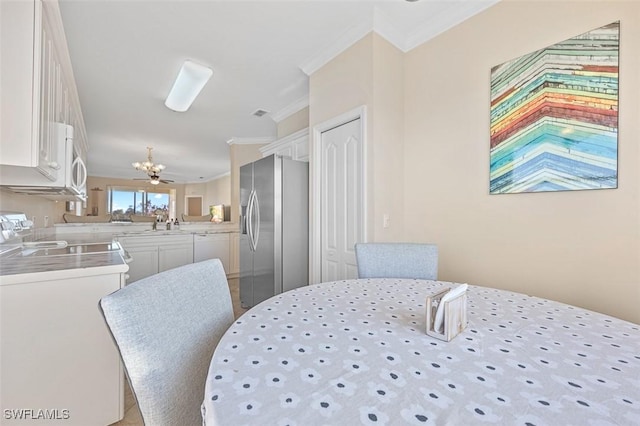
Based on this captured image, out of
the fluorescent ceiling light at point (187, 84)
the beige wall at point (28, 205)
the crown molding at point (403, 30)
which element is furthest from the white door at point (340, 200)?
the beige wall at point (28, 205)

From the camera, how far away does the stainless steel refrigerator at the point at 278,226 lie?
2.75 meters

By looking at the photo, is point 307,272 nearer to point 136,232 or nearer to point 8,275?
point 8,275

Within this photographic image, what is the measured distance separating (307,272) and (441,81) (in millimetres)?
2109

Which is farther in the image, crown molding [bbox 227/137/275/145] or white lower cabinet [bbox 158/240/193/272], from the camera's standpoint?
crown molding [bbox 227/137/275/145]

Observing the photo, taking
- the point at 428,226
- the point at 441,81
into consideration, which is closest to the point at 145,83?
the point at 441,81

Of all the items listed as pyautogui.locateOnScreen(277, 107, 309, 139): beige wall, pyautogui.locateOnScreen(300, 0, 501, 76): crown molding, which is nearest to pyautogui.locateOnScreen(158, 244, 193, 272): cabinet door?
pyautogui.locateOnScreen(277, 107, 309, 139): beige wall

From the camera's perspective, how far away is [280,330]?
0.79 metres

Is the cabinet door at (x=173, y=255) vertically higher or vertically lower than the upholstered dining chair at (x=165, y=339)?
lower

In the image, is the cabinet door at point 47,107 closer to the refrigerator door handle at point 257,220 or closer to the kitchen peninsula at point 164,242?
the refrigerator door handle at point 257,220

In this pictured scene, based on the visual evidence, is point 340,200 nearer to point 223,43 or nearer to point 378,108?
point 378,108

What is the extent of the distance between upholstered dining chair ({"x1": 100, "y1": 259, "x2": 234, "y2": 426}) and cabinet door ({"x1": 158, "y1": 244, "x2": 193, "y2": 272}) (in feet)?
12.3

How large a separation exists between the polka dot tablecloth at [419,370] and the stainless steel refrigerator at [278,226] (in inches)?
70.9

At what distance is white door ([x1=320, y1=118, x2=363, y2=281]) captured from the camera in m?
2.17

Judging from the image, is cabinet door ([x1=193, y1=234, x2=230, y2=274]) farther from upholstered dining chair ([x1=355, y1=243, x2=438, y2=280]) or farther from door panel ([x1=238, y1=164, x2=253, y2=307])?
upholstered dining chair ([x1=355, y1=243, x2=438, y2=280])
